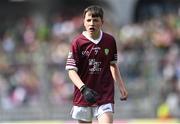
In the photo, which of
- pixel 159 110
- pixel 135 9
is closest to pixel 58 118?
pixel 159 110

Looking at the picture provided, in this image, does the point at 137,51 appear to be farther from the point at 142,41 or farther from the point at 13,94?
the point at 13,94

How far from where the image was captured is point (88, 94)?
9.44 meters

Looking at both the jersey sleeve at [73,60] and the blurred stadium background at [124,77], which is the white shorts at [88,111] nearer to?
the jersey sleeve at [73,60]

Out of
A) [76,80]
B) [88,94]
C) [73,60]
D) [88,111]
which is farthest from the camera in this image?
[88,111]

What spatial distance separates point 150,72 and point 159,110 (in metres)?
0.93

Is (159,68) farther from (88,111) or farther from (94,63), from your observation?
(94,63)

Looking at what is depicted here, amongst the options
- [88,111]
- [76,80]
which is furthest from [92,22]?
[88,111]

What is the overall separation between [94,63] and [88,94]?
21.1 inches

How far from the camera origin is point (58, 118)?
18297 millimetres

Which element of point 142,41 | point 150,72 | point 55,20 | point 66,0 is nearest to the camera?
point 150,72

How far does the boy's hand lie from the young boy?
0.46 ft

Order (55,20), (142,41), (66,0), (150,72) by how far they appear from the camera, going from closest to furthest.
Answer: (150,72) → (142,41) → (55,20) → (66,0)

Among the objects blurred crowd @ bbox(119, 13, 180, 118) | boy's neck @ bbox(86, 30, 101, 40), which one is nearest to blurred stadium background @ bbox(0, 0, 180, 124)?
blurred crowd @ bbox(119, 13, 180, 118)

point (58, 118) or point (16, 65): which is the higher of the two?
point (16, 65)
